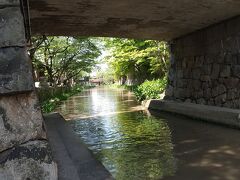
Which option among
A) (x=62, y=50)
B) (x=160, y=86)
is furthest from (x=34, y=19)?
(x=62, y=50)

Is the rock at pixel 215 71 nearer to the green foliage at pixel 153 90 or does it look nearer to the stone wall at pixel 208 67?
the stone wall at pixel 208 67

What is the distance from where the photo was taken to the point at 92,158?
5.61m

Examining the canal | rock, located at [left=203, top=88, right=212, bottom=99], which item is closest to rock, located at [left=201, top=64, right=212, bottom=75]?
rock, located at [left=203, top=88, right=212, bottom=99]

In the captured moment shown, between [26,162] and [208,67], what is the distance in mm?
10460

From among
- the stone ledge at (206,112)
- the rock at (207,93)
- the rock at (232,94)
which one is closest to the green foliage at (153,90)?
the stone ledge at (206,112)

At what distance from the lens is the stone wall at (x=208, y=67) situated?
11.0 m

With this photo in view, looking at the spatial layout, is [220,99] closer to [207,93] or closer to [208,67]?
[207,93]

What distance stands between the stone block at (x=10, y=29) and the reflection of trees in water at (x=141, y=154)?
10.4 feet

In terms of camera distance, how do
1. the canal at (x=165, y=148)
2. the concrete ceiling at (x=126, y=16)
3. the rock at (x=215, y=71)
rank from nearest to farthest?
the canal at (x=165, y=148) < the concrete ceiling at (x=126, y=16) < the rock at (x=215, y=71)

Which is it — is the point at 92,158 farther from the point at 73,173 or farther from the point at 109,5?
the point at 109,5

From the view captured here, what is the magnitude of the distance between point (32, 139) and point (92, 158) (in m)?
2.31

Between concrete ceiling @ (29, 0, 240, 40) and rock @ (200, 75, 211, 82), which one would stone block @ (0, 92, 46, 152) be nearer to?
concrete ceiling @ (29, 0, 240, 40)

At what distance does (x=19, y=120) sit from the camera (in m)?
3.38

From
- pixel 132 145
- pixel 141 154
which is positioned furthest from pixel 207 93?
pixel 141 154
